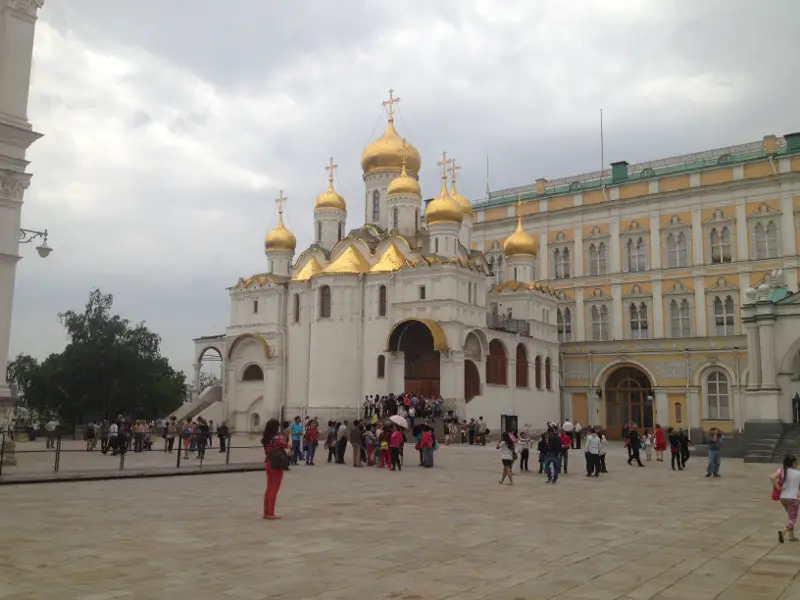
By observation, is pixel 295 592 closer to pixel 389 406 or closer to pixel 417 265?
pixel 389 406

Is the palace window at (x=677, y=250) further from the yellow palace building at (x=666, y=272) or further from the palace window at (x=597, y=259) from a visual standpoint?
the palace window at (x=597, y=259)

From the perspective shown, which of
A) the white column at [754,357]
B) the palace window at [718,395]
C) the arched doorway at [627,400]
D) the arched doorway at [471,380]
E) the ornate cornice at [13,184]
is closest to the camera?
the ornate cornice at [13,184]

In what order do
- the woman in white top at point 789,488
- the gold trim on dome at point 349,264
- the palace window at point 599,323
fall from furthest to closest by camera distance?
the palace window at point 599,323, the gold trim on dome at point 349,264, the woman in white top at point 789,488

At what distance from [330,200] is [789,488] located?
39.6m

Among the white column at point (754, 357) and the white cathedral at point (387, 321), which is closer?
the white column at point (754, 357)

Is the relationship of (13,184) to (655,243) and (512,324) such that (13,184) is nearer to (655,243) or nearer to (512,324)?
(512,324)

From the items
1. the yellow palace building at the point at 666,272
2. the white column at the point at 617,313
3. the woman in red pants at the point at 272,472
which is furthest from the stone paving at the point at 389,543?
the white column at the point at 617,313

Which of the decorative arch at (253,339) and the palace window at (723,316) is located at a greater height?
the palace window at (723,316)

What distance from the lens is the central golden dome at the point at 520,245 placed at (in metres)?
45.7

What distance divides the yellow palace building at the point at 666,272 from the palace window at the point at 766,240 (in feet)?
0.18

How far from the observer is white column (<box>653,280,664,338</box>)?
1716 inches

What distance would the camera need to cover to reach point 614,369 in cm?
4500

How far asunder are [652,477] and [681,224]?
91.9 feet

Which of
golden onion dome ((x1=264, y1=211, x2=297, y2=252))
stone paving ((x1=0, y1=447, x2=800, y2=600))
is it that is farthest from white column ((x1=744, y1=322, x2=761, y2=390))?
golden onion dome ((x1=264, y1=211, x2=297, y2=252))
